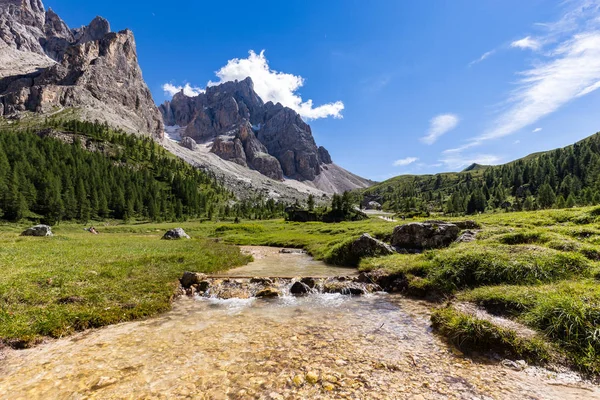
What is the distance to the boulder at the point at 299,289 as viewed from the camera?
18.1 metres

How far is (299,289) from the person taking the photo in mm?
18219

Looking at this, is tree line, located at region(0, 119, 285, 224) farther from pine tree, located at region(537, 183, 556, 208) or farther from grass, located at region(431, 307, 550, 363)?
pine tree, located at region(537, 183, 556, 208)

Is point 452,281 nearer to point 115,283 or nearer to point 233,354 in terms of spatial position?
point 233,354

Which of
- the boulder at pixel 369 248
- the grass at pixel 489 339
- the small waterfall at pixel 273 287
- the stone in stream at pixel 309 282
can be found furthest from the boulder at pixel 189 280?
the grass at pixel 489 339

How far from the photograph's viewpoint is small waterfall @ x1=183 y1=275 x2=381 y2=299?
1758cm

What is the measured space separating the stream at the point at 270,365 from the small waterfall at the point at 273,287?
13.9ft

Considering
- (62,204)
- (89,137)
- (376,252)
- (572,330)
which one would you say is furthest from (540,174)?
(89,137)

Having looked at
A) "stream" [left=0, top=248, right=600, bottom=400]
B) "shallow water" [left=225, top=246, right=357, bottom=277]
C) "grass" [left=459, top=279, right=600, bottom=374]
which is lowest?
"shallow water" [left=225, top=246, right=357, bottom=277]

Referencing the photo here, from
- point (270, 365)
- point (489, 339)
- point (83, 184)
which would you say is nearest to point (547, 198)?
point (489, 339)

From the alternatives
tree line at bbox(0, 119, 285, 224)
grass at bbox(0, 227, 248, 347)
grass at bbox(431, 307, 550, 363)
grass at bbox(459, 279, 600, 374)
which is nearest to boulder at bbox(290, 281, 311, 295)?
grass at bbox(0, 227, 248, 347)

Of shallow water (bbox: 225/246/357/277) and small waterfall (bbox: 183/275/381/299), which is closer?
small waterfall (bbox: 183/275/381/299)

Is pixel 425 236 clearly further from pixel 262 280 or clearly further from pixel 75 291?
pixel 75 291

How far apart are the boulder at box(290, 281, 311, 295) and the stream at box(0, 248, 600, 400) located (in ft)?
15.5

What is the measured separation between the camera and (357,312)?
1394 centimetres
